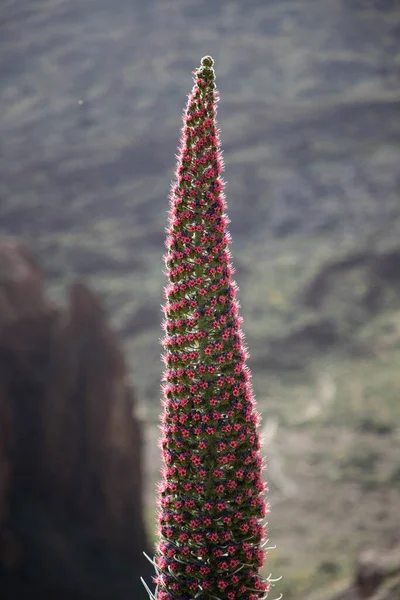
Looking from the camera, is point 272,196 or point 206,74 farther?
point 272,196

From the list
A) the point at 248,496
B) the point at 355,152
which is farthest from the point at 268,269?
the point at 248,496

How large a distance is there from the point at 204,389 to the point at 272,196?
101m

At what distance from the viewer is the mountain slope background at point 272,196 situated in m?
54.6

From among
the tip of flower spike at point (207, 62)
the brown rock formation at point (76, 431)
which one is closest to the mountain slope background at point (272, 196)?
the brown rock formation at point (76, 431)

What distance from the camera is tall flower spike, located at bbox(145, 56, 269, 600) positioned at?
7.20 meters

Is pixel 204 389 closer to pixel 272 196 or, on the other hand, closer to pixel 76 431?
pixel 76 431

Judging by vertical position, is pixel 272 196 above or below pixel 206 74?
above

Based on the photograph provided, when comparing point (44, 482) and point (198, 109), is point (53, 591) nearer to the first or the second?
point (44, 482)

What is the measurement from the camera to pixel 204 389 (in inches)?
285

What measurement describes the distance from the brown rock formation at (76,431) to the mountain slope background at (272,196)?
8341 mm

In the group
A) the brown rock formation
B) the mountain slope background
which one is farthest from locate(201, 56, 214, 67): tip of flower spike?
the mountain slope background

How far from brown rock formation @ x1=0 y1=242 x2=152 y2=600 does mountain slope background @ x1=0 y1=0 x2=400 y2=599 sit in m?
8.34

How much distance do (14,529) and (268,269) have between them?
59.5m

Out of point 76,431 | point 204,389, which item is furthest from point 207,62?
point 76,431
